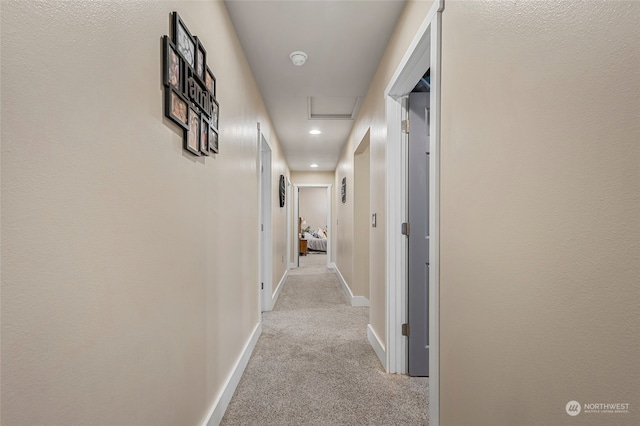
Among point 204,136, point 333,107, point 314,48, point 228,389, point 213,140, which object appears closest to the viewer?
point 204,136

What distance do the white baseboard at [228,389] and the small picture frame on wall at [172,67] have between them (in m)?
1.44

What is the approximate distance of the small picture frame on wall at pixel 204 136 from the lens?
4.67 feet

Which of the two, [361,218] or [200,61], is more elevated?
[200,61]

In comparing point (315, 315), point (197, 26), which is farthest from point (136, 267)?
point (315, 315)

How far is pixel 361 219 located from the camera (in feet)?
13.4

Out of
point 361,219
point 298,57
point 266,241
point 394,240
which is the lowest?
point 266,241

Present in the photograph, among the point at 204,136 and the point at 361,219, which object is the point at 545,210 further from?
the point at 361,219

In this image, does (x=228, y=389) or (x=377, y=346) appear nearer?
(x=228, y=389)

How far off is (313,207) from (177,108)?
11.2m

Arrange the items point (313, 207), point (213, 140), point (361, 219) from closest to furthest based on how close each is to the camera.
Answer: point (213, 140) < point (361, 219) < point (313, 207)

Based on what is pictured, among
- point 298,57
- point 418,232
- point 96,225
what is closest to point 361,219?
point 418,232

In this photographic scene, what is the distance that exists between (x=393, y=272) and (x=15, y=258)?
77.7 inches

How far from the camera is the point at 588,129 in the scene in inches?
25.3

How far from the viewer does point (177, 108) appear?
3.82 ft
